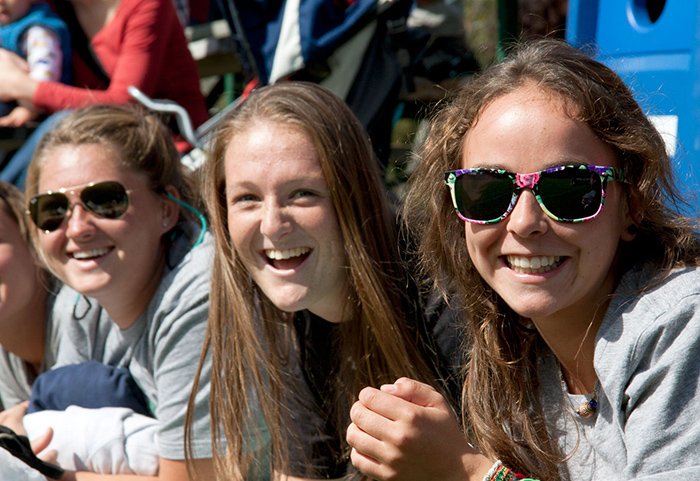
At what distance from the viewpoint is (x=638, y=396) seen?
4.56 feet

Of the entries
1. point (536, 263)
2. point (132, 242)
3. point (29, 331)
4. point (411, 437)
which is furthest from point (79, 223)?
point (536, 263)

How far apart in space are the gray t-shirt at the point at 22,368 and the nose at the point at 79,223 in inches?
19.3

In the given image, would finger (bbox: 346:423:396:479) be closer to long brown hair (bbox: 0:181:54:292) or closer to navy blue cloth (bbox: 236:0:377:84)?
long brown hair (bbox: 0:181:54:292)

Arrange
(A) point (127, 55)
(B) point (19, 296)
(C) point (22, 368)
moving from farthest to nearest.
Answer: (A) point (127, 55), (C) point (22, 368), (B) point (19, 296)

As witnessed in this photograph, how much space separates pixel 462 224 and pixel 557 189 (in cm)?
32

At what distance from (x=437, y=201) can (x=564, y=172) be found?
0.36m

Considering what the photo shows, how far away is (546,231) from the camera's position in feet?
4.77

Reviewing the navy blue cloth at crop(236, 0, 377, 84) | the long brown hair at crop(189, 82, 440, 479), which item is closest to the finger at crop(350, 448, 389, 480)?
the long brown hair at crop(189, 82, 440, 479)

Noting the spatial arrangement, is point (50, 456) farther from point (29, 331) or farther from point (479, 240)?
point (479, 240)

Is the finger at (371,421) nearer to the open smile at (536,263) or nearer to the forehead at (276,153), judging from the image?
the open smile at (536,263)

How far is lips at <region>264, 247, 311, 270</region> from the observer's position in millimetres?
1980

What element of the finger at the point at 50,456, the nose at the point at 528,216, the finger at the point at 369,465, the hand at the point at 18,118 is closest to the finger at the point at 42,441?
the finger at the point at 50,456

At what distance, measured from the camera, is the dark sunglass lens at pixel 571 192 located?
141 centimetres

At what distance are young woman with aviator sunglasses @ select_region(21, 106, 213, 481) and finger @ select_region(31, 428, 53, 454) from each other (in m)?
0.12
